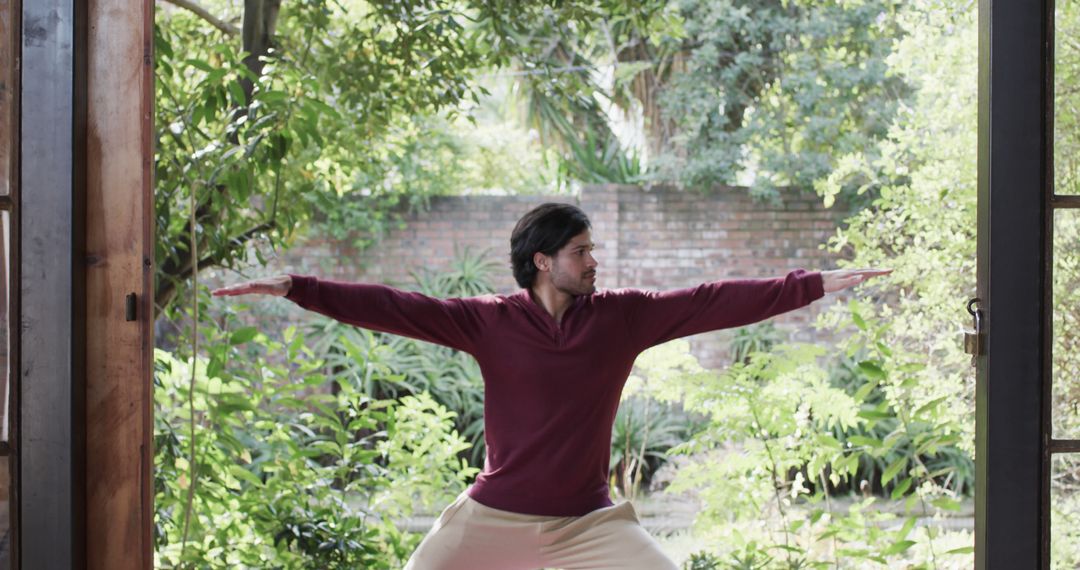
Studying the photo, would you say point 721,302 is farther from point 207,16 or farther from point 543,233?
point 207,16

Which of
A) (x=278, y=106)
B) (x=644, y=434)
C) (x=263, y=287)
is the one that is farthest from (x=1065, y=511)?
(x=644, y=434)

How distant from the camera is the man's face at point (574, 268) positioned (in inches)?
102

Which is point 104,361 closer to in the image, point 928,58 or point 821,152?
point 928,58

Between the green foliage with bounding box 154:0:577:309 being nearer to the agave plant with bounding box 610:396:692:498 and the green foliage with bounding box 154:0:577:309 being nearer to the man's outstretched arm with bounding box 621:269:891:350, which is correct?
the man's outstretched arm with bounding box 621:269:891:350

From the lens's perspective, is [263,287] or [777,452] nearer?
[263,287]

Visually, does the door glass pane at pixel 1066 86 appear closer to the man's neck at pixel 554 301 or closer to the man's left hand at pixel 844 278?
the man's left hand at pixel 844 278

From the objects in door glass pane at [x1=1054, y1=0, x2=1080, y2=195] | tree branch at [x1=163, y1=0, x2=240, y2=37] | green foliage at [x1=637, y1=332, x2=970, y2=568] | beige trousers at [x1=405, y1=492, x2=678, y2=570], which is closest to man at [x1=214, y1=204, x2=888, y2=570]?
beige trousers at [x1=405, y1=492, x2=678, y2=570]

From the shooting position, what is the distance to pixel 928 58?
4543 millimetres

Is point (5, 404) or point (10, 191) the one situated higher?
point (10, 191)

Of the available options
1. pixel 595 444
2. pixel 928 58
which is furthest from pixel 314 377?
pixel 928 58

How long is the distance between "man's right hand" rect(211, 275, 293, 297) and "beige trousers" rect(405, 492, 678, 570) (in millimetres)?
697

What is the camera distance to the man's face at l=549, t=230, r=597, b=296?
2.59m

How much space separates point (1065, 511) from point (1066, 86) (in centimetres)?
79

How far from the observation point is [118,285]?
6.20ft
